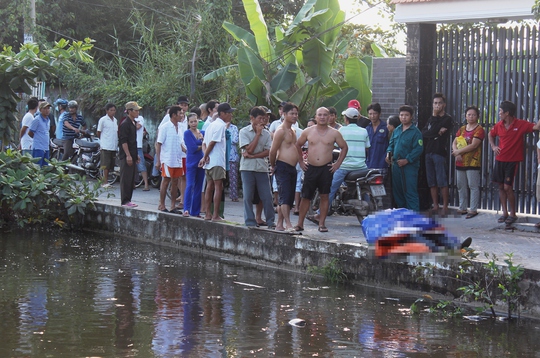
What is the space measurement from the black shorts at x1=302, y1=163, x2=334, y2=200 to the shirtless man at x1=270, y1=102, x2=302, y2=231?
0.62 ft

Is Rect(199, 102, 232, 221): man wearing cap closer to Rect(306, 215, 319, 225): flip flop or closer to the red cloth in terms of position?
Rect(306, 215, 319, 225): flip flop

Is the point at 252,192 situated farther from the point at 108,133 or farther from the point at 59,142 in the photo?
the point at 59,142

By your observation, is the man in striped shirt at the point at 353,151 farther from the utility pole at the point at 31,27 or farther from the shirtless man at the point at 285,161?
the utility pole at the point at 31,27

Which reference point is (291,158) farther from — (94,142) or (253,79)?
(94,142)

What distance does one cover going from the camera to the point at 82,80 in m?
21.0

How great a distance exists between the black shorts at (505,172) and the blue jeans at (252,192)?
10.9 ft

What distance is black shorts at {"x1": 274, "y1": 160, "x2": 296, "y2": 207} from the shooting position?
10.6m

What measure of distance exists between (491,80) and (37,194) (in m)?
7.18

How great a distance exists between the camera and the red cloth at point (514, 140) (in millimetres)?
Answer: 11469

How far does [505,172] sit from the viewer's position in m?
11.6

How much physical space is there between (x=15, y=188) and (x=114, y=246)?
7.03 ft

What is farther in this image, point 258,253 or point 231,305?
point 258,253

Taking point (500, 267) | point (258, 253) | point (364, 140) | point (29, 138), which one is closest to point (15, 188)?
point (29, 138)

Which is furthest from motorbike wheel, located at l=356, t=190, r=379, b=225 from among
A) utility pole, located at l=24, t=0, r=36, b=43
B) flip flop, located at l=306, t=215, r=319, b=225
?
utility pole, located at l=24, t=0, r=36, b=43
